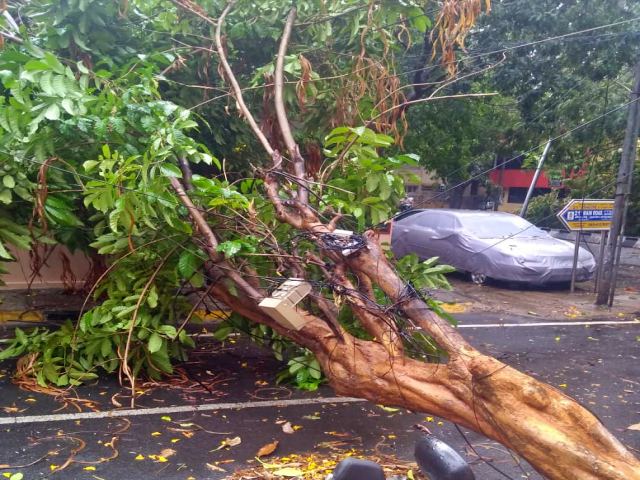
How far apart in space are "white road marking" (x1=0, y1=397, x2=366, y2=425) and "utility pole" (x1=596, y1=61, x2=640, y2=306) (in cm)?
687

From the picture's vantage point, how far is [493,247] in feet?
40.4

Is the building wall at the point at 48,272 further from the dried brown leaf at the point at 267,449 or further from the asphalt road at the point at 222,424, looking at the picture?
the dried brown leaf at the point at 267,449

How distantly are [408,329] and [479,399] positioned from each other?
99 centimetres

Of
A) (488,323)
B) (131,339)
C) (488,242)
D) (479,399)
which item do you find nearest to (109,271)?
(131,339)

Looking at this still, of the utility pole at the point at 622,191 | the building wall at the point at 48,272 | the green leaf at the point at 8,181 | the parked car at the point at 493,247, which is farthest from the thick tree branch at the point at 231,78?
the utility pole at the point at 622,191

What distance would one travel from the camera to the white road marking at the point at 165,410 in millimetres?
5090

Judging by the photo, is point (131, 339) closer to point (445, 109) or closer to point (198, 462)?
point (198, 462)

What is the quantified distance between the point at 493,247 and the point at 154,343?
8.38 meters

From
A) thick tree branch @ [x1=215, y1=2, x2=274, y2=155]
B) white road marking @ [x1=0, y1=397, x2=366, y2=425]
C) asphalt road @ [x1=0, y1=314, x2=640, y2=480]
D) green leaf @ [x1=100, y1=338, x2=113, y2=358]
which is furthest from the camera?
thick tree branch @ [x1=215, y1=2, x2=274, y2=155]

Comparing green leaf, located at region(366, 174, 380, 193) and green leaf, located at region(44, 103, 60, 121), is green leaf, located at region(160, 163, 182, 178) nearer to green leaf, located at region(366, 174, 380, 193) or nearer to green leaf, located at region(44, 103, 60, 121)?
green leaf, located at region(44, 103, 60, 121)

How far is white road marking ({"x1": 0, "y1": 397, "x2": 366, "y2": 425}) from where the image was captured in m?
5.09

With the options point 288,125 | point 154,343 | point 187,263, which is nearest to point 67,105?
point 187,263

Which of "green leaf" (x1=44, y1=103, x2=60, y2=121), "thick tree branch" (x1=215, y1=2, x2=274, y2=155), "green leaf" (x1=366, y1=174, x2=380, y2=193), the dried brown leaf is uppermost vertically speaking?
A: "thick tree branch" (x1=215, y1=2, x2=274, y2=155)

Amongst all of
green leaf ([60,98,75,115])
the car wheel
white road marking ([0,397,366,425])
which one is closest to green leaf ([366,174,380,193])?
white road marking ([0,397,366,425])
